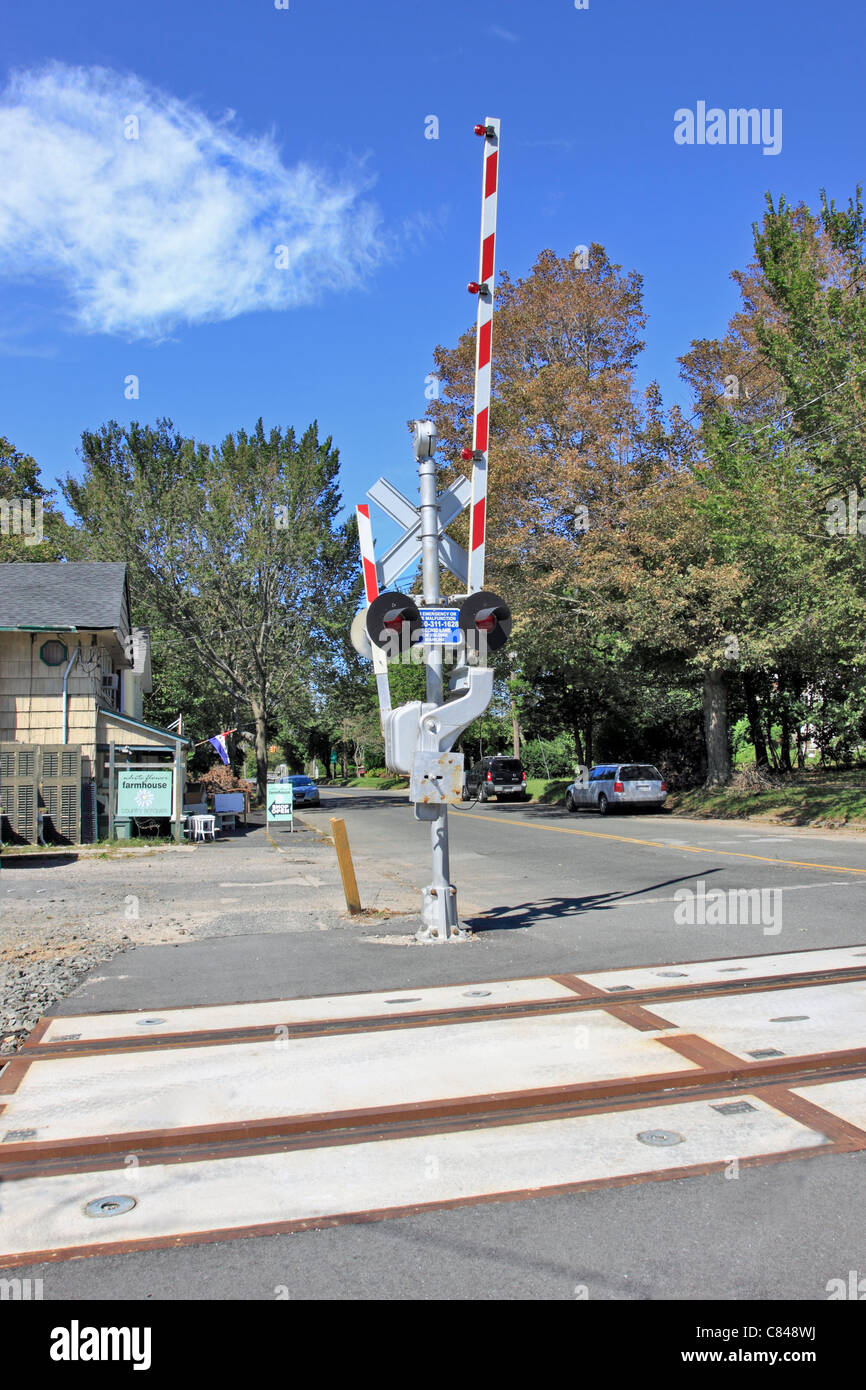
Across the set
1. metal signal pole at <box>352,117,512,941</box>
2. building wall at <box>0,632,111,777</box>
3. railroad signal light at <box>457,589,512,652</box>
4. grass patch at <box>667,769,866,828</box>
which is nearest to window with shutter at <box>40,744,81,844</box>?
building wall at <box>0,632,111,777</box>

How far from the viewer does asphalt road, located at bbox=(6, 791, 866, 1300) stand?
306cm

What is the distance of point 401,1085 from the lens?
4.72 meters

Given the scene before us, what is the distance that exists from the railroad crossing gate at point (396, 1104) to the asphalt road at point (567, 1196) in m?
0.16

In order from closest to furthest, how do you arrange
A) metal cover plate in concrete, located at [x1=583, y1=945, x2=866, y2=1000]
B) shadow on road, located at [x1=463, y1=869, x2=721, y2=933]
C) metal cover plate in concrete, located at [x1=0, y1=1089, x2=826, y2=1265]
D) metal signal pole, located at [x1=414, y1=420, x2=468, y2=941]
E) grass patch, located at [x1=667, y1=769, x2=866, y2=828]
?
metal cover plate in concrete, located at [x1=0, y1=1089, x2=826, y2=1265] → metal cover plate in concrete, located at [x1=583, y1=945, x2=866, y2=1000] → metal signal pole, located at [x1=414, y1=420, x2=468, y2=941] → shadow on road, located at [x1=463, y1=869, x2=721, y2=933] → grass patch, located at [x1=667, y1=769, x2=866, y2=828]

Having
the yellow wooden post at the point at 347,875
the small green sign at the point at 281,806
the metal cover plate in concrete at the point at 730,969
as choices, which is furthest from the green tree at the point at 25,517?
the metal cover plate in concrete at the point at 730,969

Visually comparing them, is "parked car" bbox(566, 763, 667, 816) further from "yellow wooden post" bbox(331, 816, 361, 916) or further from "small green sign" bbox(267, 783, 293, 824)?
"yellow wooden post" bbox(331, 816, 361, 916)

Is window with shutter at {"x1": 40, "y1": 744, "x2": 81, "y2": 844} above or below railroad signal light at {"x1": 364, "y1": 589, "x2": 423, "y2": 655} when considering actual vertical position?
below

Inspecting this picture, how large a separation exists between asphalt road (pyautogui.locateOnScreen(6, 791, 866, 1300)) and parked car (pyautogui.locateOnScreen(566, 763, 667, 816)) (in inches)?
408

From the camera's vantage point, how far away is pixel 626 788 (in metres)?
29.3

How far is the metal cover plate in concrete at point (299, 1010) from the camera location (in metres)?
5.89

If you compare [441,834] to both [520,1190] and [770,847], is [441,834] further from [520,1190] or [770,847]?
[770,847]

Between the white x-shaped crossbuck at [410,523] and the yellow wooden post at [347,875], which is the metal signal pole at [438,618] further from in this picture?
the yellow wooden post at [347,875]
